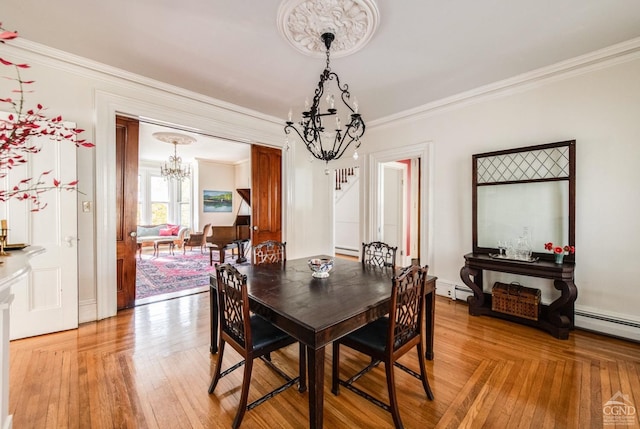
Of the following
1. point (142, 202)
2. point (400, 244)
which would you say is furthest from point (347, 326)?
point (142, 202)

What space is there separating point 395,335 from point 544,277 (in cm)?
206

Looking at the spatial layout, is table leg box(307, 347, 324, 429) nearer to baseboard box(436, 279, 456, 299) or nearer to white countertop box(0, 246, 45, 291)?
white countertop box(0, 246, 45, 291)

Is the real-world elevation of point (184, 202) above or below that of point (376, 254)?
above

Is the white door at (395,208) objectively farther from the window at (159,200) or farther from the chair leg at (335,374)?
the window at (159,200)

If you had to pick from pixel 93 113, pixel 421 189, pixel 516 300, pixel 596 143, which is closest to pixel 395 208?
pixel 421 189

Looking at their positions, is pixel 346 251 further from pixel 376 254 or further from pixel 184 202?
pixel 184 202

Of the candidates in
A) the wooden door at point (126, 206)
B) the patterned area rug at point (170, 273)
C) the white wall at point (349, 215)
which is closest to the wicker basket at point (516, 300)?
the patterned area rug at point (170, 273)

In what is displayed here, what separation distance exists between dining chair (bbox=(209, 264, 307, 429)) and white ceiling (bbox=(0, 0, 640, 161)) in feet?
6.87

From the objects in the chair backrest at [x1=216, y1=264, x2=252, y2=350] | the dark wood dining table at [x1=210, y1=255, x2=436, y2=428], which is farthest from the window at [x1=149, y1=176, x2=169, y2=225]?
the chair backrest at [x1=216, y1=264, x2=252, y2=350]

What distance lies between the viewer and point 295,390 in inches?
78.7

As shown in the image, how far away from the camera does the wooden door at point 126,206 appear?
3301 millimetres

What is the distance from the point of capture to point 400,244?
241 inches

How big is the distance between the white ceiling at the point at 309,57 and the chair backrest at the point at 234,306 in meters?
2.05

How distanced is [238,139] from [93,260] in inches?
95.2
